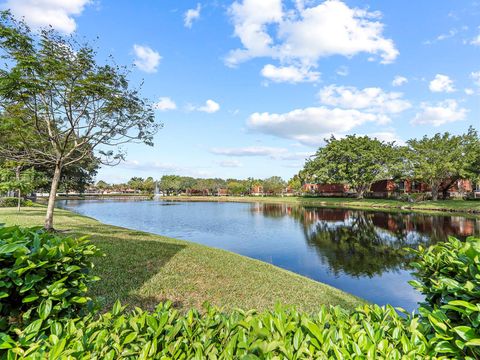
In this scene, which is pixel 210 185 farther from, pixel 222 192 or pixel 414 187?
pixel 414 187

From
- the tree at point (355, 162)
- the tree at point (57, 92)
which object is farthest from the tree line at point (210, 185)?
the tree at point (57, 92)

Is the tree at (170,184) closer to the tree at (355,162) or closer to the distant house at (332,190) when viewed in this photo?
the distant house at (332,190)

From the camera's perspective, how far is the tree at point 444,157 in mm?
33031

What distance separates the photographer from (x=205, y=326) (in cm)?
187

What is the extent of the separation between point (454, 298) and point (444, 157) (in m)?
39.7

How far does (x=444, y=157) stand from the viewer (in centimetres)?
3366

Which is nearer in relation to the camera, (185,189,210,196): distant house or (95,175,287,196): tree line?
(95,175,287,196): tree line

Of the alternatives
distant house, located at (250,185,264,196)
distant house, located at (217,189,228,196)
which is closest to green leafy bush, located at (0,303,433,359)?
distant house, located at (250,185,264,196)

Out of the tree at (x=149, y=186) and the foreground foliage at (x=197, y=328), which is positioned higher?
the tree at (x=149, y=186)

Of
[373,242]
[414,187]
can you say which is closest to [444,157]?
[414,187]

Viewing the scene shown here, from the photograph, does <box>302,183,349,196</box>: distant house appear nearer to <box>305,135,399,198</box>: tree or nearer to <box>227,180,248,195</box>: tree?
<box>305,135,399,198</box>: tree

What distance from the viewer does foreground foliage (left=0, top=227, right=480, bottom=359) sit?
1539 mm

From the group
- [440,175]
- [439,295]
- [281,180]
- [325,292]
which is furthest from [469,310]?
[281,180]

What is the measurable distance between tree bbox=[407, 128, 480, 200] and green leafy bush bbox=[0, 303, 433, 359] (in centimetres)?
3879
